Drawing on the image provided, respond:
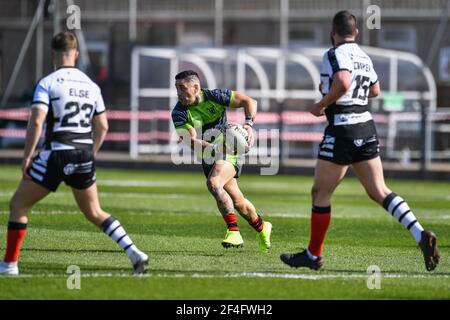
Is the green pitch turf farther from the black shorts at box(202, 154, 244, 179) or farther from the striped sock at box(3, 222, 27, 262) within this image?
the black shorts at box(202, 154, 244, 179)

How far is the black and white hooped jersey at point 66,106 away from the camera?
937 centimetres

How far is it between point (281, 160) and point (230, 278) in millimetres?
19243

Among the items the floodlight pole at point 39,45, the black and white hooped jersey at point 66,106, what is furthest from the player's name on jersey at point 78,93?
the floodlight pole at point 39,45

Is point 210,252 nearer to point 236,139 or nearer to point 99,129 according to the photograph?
point 236,139

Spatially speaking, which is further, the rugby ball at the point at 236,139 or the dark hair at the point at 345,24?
the rugby ball at the point at 236,139

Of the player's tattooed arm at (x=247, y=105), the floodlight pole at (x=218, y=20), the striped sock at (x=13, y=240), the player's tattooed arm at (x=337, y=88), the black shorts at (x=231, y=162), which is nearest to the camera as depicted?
the striped sock at (x=13, y=240)

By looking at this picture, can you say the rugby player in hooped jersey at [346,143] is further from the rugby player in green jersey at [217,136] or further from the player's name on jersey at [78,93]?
the player's name on jersey at [78,93]

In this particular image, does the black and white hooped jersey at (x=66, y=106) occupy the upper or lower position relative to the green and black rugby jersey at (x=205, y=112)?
upper

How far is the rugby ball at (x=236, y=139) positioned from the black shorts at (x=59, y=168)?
115 inches

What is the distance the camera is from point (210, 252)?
461 inches

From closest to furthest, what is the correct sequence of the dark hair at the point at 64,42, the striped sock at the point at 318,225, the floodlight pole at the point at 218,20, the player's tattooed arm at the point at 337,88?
the dark hair at the point at 64,42 → the player's tattooed arm at the point at 337,88 → the striped sock at the point at 318,225 → the floodlight pole at the point at 218,20

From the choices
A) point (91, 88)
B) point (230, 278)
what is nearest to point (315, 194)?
Answer: point (230, 278)

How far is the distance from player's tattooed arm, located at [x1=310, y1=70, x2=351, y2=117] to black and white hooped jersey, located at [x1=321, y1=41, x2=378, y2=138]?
0.11 metres

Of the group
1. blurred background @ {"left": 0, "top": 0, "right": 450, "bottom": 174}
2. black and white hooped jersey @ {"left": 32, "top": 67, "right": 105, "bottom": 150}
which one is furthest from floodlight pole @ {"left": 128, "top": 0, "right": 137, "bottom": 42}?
black and white hooped jersey @ {"left": 32, "top": 67, "right": 105, "bottom": 150}
